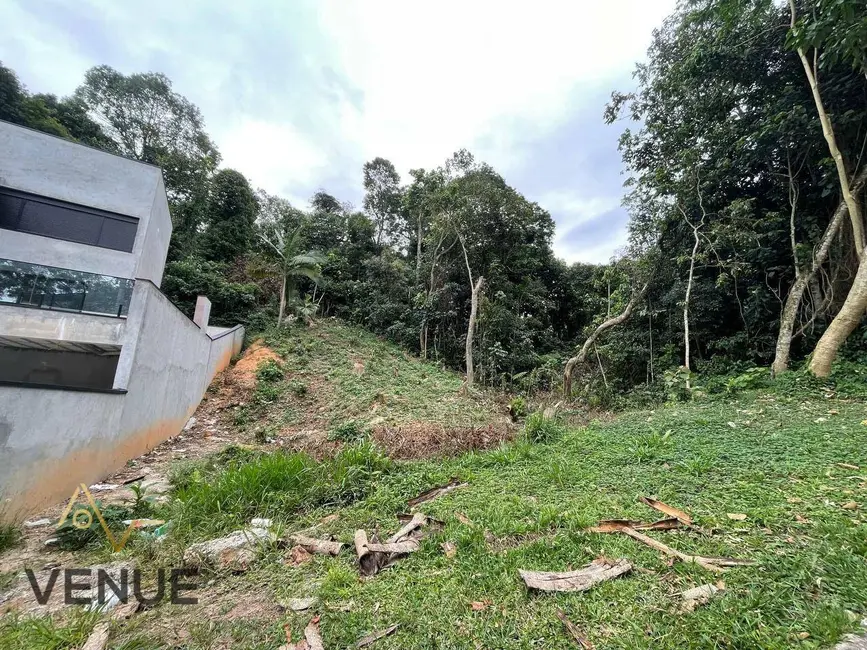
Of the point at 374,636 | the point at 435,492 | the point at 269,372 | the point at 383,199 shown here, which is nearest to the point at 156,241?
the point at 269,372

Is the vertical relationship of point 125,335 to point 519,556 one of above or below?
above

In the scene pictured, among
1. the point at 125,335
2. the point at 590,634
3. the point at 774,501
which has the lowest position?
the point at 590,634

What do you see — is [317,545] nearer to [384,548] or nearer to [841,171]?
[384,548]

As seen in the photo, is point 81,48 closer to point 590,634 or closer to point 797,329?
point 590,634

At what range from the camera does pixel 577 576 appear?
1804mm

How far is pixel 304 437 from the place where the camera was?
6.22 metres

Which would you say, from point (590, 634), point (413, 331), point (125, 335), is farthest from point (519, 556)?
point (413, 331)

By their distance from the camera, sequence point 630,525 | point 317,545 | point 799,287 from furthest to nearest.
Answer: point 799,287 < point 317,545 < point 630,525

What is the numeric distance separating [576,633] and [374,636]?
0.90 meters

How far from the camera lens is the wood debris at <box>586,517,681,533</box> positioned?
2.20 meters

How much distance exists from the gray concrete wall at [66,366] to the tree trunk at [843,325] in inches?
469

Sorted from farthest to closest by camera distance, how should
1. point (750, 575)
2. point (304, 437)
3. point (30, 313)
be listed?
point (304, 437), point (30, 313), point (750, 575)

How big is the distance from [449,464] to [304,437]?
3328mm

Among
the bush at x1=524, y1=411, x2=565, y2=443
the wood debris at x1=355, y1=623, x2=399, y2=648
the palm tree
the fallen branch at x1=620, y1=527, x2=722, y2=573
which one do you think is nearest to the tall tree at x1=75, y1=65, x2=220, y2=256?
→ the palm tree
